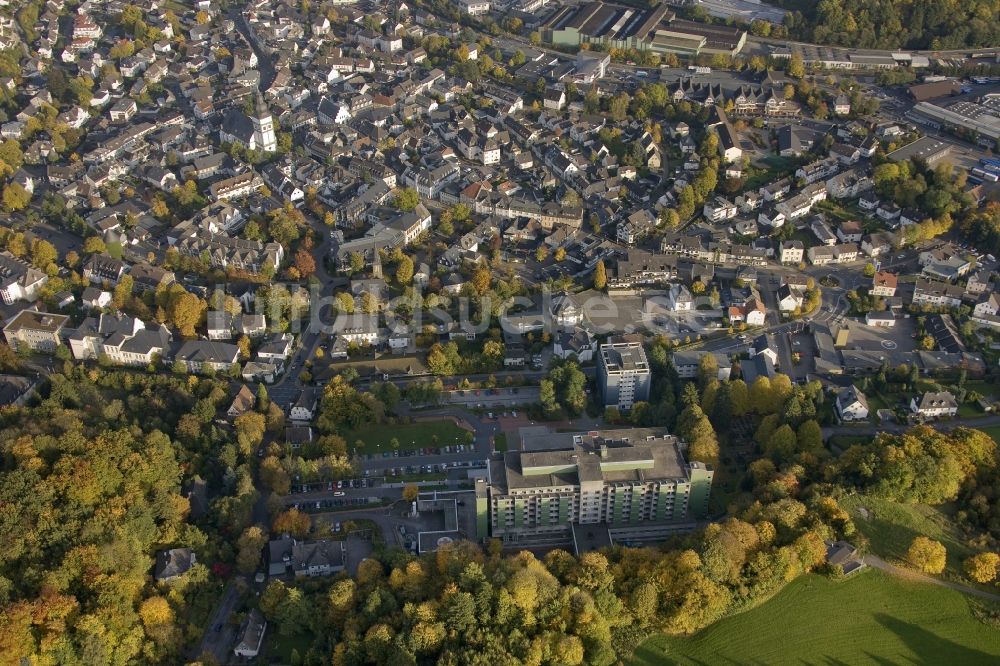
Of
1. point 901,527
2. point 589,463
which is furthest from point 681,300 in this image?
point 901,527

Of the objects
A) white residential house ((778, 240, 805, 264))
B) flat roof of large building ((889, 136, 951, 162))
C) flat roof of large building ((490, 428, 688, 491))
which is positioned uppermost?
flat roof of large building ((889, 136, 951, 162))

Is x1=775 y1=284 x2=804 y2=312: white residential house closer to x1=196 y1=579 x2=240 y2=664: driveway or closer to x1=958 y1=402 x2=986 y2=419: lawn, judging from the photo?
x1=958 y1=402 x2=986 y2=419: lawn

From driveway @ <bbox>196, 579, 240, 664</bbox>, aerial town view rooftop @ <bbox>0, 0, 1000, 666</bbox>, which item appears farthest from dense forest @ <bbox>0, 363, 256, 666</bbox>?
driveway @ <bbox>196, 579, 240, 664</bbox>

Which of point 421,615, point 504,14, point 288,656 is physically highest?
point 504,14

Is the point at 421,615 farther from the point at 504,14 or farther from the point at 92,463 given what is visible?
the point at 504,14

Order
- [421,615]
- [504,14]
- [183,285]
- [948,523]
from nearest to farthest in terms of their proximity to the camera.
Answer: [421,615] < [948,523] < [183,285] < [504,14]

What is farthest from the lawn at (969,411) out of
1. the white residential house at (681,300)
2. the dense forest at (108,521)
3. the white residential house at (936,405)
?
the dense forest at (108,521)

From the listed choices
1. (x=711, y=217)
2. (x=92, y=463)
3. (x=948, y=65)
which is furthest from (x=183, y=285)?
(x=948, y=65)
